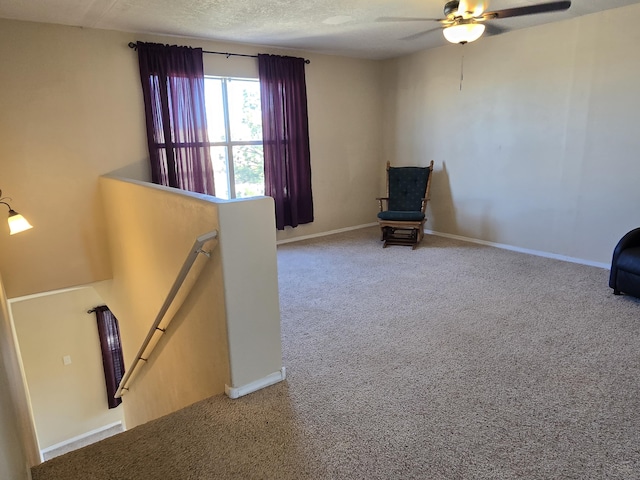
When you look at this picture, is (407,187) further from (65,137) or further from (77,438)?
(77,438)

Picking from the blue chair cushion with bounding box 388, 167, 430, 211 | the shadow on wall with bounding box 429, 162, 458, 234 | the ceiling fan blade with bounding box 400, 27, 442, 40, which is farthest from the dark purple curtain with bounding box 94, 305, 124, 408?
the ceiling fan blade with bounding box 400, 27, 442, 40

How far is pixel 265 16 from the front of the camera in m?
3.77

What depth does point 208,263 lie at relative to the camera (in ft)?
7.60

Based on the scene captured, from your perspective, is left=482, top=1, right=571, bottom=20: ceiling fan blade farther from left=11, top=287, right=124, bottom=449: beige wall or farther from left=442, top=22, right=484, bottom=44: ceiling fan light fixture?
left=11, top=287, right=124, bottom=449: beige wall

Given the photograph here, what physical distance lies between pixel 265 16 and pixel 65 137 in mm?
2228

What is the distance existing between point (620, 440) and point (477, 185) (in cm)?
382

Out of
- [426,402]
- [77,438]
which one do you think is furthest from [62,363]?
[426,402]

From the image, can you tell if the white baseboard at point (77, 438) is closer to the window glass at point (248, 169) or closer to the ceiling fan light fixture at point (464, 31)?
the window glass at point (248, 169)

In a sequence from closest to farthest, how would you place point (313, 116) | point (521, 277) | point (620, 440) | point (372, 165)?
1. point (620, 440)
2. point (521, 277)
3. point (313, 116)
4. point (372, 165)

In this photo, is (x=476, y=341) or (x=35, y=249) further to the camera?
(x=35, y=249)

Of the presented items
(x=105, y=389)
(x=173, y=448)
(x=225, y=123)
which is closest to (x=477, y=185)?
(x=225, y=123)

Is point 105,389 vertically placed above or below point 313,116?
below

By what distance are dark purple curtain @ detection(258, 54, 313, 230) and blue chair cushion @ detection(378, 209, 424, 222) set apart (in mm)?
1139

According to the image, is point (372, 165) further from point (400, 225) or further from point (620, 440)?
point (620, 440)
